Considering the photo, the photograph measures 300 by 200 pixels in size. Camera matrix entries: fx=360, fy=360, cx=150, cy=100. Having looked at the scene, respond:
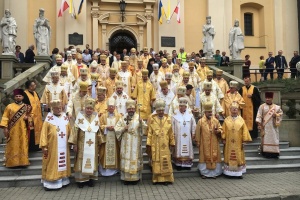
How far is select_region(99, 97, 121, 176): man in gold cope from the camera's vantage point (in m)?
8.17

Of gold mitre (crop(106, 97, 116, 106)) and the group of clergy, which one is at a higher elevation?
gold mitre (crop(106, 97, 116, 106))

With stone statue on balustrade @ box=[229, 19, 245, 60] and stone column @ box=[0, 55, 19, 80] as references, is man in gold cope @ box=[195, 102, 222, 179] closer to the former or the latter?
stone statue on balustrade @ box=[229, 19, 245, 60]

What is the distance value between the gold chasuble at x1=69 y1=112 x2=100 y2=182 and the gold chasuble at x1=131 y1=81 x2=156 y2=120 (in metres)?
3.19

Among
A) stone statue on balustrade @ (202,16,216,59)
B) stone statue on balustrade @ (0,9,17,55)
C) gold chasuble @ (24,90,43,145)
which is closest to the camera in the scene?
gold chasuble @ (24,90,43,145)

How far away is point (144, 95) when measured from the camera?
436 inches

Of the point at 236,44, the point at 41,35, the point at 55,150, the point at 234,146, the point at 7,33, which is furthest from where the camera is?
the point at 236,44

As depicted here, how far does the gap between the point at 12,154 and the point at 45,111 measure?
6.88 ft

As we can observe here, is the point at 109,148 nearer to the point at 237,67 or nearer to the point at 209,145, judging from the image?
the point at 209,145

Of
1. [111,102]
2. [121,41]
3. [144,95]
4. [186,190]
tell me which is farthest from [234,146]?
[121,41]

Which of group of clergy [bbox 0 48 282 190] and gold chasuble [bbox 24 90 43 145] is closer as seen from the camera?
group of clergy [bbox 0 48 282 190]

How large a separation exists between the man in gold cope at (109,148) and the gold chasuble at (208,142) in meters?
1.97

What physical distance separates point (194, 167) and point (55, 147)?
3.47 m

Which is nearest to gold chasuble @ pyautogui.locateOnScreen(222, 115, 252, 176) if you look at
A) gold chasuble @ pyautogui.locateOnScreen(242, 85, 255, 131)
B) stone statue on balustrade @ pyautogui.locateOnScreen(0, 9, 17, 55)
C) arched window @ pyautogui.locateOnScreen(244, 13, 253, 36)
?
gold chasuble @ pyautogui.locateOnScreen(242, 85, 255, 131)

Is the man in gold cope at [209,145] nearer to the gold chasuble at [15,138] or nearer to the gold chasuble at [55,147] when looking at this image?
the gold chasuble at [55,147]
